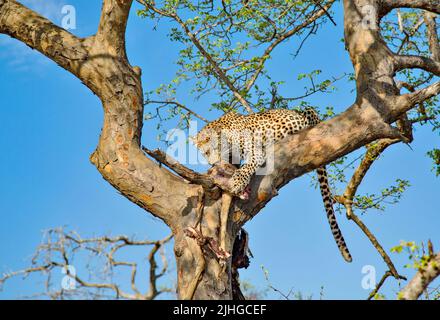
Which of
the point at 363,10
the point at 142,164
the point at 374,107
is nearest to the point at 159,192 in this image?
the point at 142,164

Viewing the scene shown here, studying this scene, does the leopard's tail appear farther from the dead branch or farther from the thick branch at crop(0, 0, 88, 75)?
the dead branch

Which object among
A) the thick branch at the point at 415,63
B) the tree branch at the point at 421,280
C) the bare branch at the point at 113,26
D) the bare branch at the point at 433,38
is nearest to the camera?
the tree branch at the point at 421,280

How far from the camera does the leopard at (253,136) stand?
8.55 m

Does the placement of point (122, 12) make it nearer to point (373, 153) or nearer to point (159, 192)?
point (159, 192)

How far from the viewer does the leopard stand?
8.55m

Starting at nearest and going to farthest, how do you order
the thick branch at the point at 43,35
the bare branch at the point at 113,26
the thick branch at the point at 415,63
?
1. the bare branch at the point at 113,26
2. the thick branch at the point at 43,35
3. the thick branch at the point at 415,63

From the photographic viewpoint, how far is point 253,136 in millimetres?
8617

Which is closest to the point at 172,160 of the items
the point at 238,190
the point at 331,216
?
the point at 238,190

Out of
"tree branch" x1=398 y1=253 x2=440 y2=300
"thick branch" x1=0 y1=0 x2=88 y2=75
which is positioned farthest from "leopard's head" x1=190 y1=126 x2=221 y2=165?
"tree branch" x1=398 y1=253 x2=440 y2=300

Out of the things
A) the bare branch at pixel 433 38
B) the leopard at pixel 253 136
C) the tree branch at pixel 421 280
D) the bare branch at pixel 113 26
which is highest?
the bare branch at pixel 433 38

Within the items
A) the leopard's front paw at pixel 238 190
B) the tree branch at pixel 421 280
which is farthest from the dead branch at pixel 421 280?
the leopard's front paw at pixel 238 190

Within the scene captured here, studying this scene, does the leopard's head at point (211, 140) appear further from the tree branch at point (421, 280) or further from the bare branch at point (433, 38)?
the tree branch at point (421, 280)

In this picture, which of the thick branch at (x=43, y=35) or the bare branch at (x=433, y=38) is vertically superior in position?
the bare branch at (x=433, y=38)

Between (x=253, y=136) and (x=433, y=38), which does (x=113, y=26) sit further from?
(x=433, y=38)
